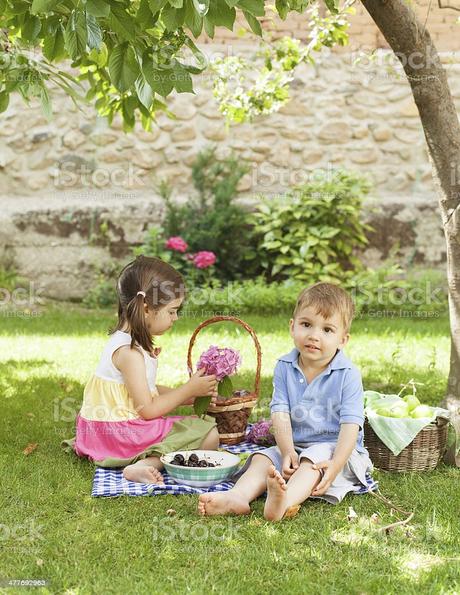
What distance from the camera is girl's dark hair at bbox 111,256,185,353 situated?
3.83 meters

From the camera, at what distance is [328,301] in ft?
11.4

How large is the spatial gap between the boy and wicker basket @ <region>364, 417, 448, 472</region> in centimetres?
18

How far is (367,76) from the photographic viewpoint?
28.7 feet

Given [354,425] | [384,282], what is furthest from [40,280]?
[354,425]

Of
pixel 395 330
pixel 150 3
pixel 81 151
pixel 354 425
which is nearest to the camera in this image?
pixel 150 3

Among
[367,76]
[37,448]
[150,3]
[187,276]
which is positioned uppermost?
[367,76]

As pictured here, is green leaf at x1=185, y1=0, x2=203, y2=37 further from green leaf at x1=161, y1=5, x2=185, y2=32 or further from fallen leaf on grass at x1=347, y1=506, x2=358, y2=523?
fallen leaf on grass at x1=347, y1=506, x2=358, y2=523

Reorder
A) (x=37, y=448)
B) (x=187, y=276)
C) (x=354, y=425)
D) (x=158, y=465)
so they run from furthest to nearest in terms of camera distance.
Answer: (x=187, y=276), (x=37, y=448), (x=158, y=465), (x=354, y=425)

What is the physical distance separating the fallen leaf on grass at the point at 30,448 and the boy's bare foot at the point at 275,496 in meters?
1.39

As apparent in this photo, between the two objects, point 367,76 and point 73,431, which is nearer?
point 73,431

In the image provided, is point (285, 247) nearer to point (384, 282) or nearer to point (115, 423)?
point (384, 282)

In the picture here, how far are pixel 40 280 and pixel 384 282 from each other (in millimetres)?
3510

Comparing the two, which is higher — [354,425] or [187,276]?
[187,276]

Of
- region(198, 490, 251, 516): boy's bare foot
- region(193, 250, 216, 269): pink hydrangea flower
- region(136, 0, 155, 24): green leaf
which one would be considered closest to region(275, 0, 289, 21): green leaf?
region(136, 0, 155, 24): green leaf
